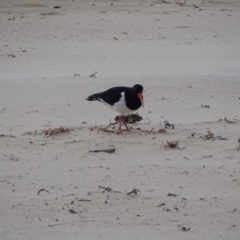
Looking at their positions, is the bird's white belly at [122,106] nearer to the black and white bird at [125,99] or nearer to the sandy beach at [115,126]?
the black and white bird at [125,99]

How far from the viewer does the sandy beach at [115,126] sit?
19.3 ft

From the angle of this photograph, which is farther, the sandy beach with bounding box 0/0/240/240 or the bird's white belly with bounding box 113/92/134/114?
the bird's white belly with bounding box 113/92/134/114

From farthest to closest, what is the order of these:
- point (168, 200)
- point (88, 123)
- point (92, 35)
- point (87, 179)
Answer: point (92, 35), point (88, 123), point (87, 179), point (168, 200)

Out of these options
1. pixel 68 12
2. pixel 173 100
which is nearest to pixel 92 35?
pixel 68 12

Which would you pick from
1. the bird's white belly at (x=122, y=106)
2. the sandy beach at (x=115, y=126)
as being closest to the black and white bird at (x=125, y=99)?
the bird's white belly at (x=122, y=106)

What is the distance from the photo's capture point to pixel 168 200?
20.5 ft

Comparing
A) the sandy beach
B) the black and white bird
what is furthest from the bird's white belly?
the sandy beach

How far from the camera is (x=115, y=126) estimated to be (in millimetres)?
8953

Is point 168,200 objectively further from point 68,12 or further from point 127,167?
point 68,12

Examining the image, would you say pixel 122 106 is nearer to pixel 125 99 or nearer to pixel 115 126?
pixel 125 99

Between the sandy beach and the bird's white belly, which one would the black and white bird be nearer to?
the bird's white belly

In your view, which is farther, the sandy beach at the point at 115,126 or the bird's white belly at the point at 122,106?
the bird's white belly at the point at 122,106

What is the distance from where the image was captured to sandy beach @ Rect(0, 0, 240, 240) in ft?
19.3

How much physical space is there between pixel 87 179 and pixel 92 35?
8853 mm
